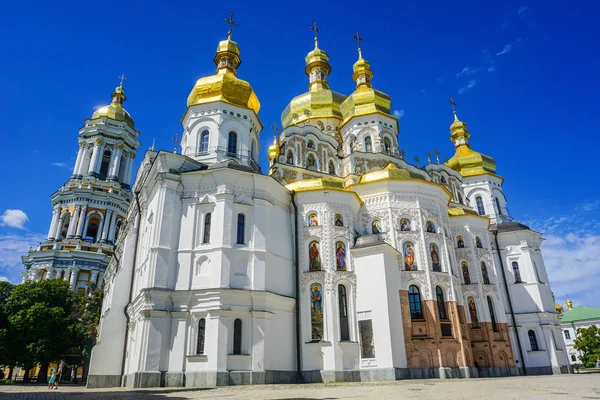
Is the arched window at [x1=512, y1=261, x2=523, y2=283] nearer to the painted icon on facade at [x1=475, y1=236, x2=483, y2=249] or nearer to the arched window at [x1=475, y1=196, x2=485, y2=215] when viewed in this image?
the painted icon on facade at [x1=475, y1=236, x2=483, y2=249]

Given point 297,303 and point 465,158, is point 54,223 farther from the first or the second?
point 465,158

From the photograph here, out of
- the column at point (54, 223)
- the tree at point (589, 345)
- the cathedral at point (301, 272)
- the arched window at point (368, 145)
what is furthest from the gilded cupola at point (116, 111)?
the tree at point (589, 345)

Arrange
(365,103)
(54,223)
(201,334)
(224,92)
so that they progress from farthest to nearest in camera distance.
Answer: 1. (54,223)
2. (365,103)
3. (224,92)
4. (201,334)

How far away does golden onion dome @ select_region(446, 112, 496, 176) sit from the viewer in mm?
35562

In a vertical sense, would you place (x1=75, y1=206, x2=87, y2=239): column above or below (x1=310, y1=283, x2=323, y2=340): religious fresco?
above

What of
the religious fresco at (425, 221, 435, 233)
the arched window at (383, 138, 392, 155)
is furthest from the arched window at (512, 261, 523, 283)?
the arched window at (383, 138, 392, 155)

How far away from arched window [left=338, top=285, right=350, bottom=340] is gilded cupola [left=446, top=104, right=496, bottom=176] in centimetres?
2035

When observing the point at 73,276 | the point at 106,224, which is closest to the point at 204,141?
the point at 106,224

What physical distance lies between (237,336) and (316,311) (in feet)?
13.6

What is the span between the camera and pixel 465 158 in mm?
36094

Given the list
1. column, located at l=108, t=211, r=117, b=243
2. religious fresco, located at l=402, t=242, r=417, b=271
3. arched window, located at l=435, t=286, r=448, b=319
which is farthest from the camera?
column, located at l=108, t=211, r=117, b=243

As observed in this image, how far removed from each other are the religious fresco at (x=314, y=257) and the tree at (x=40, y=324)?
53.2ft

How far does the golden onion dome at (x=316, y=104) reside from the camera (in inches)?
1371

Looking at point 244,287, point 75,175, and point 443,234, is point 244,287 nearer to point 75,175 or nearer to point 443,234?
point 443,234
